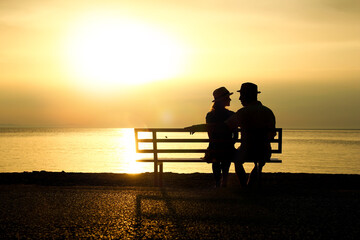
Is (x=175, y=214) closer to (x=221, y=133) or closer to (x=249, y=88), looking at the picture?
(x=221, y=133)

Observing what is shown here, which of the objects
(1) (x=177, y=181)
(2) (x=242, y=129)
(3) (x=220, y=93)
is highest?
(3) (x=220, y=93)

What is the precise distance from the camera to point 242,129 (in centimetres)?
771

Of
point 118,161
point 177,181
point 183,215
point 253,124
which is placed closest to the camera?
point 183,215

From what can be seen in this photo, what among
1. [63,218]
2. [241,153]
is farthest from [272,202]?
[63,218]

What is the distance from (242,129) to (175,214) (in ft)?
7.65

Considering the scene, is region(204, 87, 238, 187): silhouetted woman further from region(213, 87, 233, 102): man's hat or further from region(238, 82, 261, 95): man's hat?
region(238, 82, 261, 95): man's hat

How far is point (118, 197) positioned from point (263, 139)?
2.96 meters

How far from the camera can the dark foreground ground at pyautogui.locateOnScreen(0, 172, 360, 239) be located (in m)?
5.14

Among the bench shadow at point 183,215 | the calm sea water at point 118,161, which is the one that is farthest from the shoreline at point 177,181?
the calm sea water at point 118,161

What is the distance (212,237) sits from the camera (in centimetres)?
489

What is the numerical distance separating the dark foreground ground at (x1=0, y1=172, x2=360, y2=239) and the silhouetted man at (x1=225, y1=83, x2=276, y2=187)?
→ 2.66ft

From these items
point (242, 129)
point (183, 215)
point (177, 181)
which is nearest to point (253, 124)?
point (242, 129)

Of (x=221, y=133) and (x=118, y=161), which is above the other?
(x=221, y=133)

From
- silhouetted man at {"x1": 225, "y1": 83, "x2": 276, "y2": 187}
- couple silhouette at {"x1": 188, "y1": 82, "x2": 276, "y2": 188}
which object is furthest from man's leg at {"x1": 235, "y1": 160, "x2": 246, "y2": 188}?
silhouetted man at {"x1": 225, "y1": 83, "x2": 276, "y2": 187}
